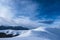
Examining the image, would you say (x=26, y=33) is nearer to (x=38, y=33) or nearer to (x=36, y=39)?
(x=38, y=33)

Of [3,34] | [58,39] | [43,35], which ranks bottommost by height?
[58,39]

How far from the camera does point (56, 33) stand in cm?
391

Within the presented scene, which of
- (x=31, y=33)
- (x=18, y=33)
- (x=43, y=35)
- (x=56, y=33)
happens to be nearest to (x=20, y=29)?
(x=18, y=33)

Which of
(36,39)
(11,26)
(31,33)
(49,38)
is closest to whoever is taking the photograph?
(36,39)

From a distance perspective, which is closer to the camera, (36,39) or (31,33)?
(36,39)

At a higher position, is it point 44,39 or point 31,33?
point 31,33

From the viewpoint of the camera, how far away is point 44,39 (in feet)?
11.4

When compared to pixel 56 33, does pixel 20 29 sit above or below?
above

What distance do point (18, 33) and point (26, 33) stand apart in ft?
1.16

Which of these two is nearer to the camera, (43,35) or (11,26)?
(43,35)

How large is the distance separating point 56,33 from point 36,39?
88 centimetres

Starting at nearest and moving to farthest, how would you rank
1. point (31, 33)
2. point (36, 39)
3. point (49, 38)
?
1. point (36, 39)
2. point (49, 38)
3. point (31, 33)

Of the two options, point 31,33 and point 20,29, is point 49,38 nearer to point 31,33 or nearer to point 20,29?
point 31,33

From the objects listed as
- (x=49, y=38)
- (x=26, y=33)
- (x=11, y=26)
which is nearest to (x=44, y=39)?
(x=49, y=38)
